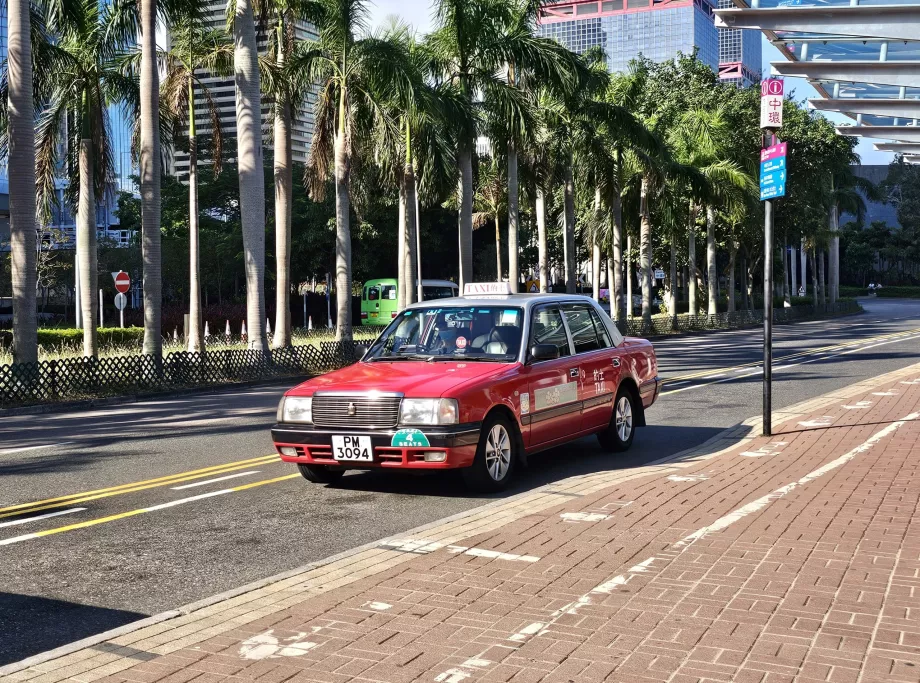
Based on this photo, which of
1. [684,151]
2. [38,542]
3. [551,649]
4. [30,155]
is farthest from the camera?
[684,151]

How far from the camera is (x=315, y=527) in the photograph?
796cm

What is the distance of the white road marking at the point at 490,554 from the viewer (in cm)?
652

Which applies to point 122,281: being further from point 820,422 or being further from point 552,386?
point 552,386

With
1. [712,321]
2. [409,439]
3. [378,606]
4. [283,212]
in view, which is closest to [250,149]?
[283,212]

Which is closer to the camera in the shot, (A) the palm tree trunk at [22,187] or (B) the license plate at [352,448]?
(B) the license plate at [352,448]

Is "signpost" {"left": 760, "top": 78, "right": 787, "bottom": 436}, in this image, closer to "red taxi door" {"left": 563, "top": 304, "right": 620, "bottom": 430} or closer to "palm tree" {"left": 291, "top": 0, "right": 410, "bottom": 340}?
"red taxi door" {"left": 563, "top": 304, "right": 620, "bottom": 430}

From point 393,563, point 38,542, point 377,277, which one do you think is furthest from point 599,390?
point 377,277

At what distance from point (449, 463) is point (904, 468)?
436 centimetres

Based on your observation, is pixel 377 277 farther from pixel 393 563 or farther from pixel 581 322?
pixel 393 563

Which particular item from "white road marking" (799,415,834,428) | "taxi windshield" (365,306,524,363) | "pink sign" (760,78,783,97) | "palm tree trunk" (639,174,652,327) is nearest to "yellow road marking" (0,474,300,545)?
"taxi windshield" (365,306,524,363)

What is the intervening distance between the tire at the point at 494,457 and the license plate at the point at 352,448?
2.77 feet

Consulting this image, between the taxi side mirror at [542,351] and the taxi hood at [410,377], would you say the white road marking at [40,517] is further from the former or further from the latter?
the taxi side mirror at [542,351]

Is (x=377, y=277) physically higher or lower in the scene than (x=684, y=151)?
lower

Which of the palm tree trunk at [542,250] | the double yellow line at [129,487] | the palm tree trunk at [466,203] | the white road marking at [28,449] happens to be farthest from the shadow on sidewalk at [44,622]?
the palm tree trunk at [542,250]
